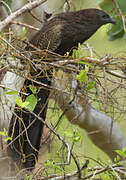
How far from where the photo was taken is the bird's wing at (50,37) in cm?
190

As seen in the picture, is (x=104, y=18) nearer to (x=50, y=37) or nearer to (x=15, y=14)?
(x=50, y=37)

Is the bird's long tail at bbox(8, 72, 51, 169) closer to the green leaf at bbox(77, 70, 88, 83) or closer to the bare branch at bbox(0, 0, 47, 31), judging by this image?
the bare branch at bbox(0, 0, 47, 31)

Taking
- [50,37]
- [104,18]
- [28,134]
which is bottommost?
[28,134]

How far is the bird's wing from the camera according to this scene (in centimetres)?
190

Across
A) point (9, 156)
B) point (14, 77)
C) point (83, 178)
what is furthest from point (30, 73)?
point (83, 178)

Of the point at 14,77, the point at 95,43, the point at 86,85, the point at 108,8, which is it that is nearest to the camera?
the point at 86,85

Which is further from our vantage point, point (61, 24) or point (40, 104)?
point (61, 24)

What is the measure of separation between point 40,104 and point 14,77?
193 millimetres

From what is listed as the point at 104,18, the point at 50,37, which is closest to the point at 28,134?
the point at 50,37

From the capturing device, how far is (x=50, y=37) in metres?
1.92

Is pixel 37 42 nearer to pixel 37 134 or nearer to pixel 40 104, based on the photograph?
pixel 40 104

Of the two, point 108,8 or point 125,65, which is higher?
point 108,8

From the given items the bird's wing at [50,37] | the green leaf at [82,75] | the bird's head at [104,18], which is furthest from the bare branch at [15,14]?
the green leaf at [82,75]

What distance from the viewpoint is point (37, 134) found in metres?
1.81
